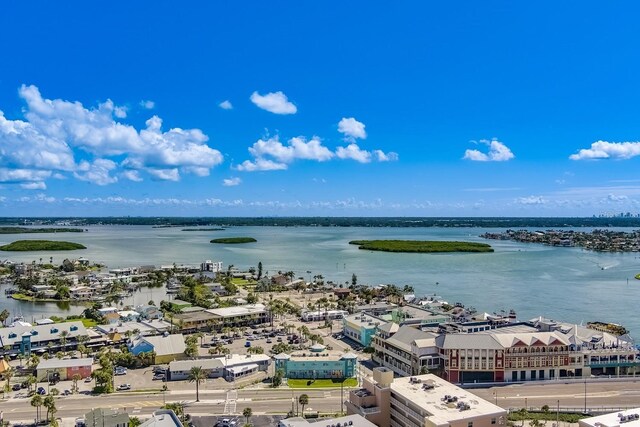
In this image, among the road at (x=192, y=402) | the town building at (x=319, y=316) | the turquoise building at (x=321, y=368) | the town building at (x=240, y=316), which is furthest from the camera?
the town building at (x=319, y=316)

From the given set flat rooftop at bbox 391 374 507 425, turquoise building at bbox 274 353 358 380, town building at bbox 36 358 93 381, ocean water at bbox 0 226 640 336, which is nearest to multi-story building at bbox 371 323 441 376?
turquoise building at bbox 274 353 358 380

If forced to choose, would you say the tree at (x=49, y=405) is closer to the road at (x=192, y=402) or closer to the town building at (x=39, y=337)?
the road at (x=192, y=402)

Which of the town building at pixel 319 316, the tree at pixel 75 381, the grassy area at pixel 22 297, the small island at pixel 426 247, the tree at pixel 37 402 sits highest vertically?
the small island at pixel 426 247

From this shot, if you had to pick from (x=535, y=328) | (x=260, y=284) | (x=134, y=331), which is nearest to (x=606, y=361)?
(x=535, y=328)

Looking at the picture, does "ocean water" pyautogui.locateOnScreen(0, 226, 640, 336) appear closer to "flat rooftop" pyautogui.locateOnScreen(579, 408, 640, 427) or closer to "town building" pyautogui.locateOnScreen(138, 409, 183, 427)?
"flat rooftop" pyautogui.locateOnScreen(579, 408, 640, 427)

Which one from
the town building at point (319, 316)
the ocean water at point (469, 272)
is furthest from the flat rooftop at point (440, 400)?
the ocean water at point (469, 272)

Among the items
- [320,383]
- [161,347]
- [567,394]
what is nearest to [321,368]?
[320,383]

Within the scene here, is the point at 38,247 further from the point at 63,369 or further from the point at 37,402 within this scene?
the point at 37,402
